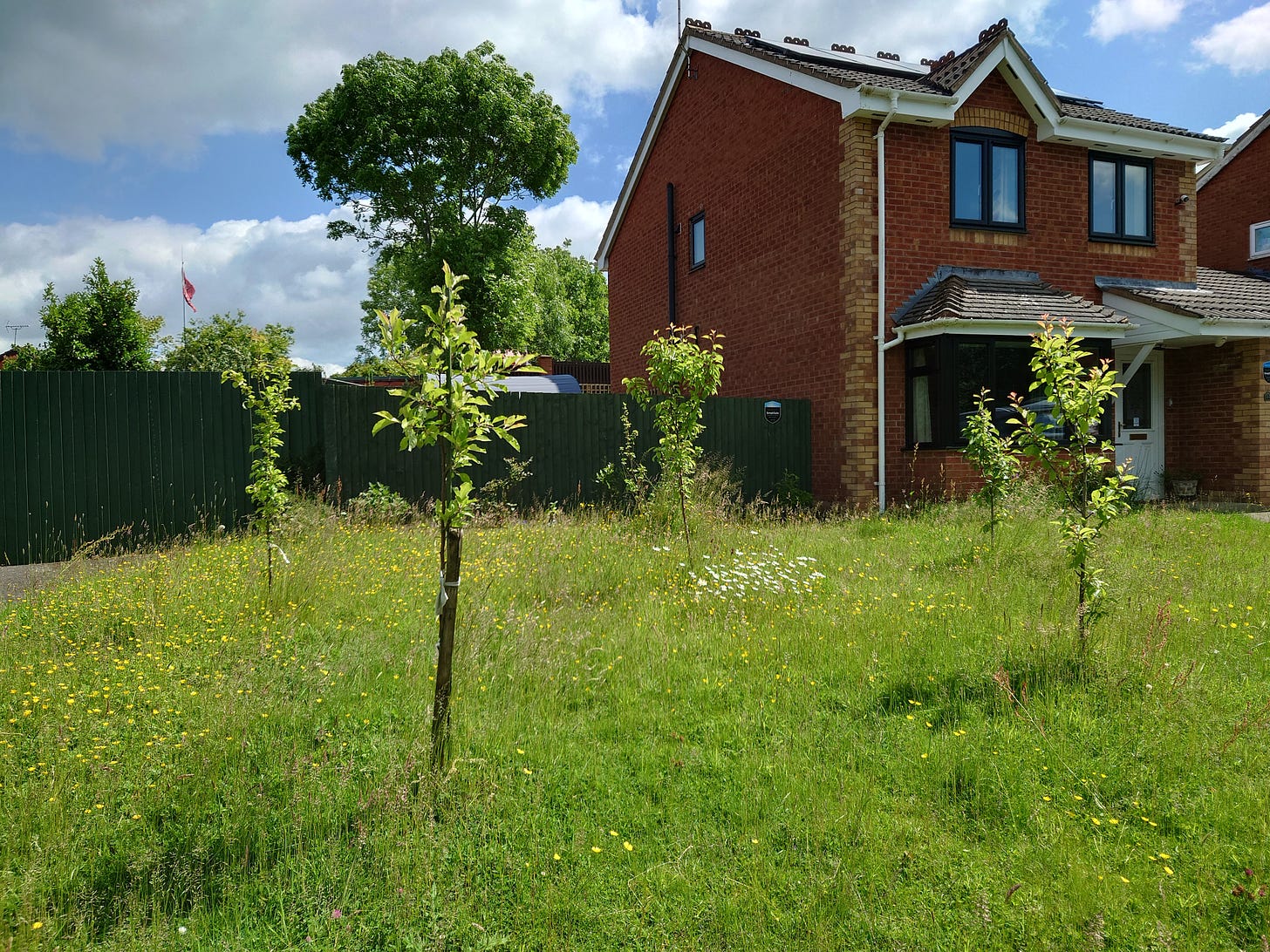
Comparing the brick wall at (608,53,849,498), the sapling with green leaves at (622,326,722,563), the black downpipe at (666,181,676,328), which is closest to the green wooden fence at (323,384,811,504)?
the brick wall at (608,53,849,498)

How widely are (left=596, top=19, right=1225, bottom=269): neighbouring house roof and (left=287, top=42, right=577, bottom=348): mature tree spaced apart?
9714 millimetres

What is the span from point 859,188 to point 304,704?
1063cm

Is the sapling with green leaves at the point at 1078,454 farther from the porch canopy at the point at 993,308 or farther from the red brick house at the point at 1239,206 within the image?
the red brick house at the point at 1239,206

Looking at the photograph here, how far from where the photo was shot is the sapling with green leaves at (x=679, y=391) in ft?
24.4

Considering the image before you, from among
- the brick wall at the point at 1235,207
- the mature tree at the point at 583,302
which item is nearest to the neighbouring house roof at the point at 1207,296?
the brick wall at the point at 1235,207

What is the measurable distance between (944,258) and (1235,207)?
10649 millimetres

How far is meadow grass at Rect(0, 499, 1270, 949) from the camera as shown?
2643mm

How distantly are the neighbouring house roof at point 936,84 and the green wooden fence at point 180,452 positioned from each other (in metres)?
5.92

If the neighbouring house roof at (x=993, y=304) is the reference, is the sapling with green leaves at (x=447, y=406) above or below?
below

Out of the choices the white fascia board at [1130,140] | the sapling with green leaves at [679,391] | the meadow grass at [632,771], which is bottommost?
the meadow grass at [632,771]

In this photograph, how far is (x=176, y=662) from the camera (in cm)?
440

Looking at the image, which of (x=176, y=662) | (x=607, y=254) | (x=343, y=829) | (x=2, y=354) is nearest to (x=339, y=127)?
(x=607, y=254)

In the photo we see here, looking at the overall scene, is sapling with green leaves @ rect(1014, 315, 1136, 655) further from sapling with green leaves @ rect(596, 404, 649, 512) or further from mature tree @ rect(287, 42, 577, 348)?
mature tree @ rect(287, 42, 577, 348)

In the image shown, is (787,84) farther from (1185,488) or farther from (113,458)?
(113,458)
